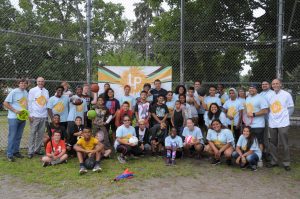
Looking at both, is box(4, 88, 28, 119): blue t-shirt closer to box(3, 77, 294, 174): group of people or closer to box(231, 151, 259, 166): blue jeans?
box(3, 77, 294, 174): group of people

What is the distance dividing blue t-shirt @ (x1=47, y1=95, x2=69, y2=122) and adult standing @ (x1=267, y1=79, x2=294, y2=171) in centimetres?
469

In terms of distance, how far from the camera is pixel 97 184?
215 inches

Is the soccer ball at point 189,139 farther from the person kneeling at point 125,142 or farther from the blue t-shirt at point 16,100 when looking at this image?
the blue t-shirt at point 16,100

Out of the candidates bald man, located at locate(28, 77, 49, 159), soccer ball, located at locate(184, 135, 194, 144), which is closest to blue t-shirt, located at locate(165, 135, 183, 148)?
soccer ball, located at locate(184, 135, 194, 144)

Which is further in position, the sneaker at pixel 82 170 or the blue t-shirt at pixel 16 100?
the blue t-shirt at pixel 16 100

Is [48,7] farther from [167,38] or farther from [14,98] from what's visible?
[14,98]

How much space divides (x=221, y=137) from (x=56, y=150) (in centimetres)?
362

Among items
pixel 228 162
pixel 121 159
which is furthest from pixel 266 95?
pixel 121 159

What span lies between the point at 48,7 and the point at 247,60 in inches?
759

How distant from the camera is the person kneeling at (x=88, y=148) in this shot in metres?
6.60

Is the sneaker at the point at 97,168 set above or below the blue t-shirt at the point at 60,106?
below

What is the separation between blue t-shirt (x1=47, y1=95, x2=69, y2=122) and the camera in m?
7.59

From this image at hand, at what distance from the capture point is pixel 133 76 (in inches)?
373

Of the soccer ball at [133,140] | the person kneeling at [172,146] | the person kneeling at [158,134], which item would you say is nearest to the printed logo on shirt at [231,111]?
the person kneeling at [172,146]
